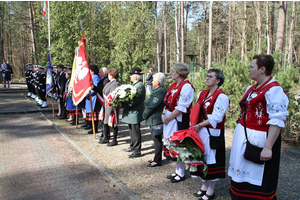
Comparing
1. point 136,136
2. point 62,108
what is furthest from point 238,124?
point 62,108

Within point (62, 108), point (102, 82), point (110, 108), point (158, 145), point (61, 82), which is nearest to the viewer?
point (158, 145)

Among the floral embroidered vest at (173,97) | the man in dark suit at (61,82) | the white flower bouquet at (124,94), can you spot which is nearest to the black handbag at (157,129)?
the floral embroidered vest at (173,97)

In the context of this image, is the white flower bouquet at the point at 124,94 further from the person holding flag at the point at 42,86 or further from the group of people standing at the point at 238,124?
the person holding flag at the point at 42,86

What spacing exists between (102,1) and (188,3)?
37.5 ft

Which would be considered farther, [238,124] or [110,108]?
[110,108]

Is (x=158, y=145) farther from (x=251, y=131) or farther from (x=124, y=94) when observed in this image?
(x=251, y=131)

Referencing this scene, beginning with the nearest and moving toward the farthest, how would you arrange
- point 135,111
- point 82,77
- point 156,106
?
point 156,106, point 135,111, point 82,77

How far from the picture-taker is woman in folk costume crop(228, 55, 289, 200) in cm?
239

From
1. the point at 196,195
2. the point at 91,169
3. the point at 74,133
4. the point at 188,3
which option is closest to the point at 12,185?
the point at 91,169

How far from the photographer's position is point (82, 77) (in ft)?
22.7

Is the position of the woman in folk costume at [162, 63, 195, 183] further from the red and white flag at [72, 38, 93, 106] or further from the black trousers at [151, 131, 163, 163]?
the red and white flag at [72, 38, 93, 106]

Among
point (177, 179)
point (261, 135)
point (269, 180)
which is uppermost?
A: point (261, 135)

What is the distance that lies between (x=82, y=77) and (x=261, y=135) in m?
5.58

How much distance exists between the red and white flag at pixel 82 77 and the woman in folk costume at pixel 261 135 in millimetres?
4992
